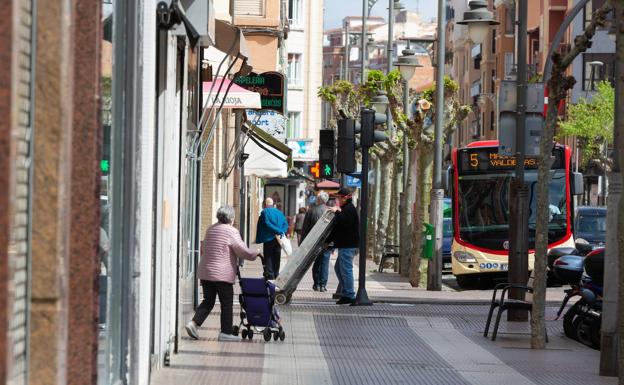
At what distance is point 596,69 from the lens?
3482 inches

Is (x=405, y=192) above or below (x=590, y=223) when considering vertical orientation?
above

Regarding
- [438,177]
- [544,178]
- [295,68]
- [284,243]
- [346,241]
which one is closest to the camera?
[544,178]

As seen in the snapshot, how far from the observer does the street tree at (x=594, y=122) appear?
3206 inches

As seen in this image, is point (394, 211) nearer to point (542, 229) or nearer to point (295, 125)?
point (542, 229)

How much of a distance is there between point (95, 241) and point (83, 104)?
68cm

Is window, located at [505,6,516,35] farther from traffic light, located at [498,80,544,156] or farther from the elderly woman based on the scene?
the elderly woman

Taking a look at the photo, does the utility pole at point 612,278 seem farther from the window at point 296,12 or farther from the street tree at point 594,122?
the window at point 296,12

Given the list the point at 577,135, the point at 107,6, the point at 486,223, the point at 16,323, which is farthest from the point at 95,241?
the point at 577,135

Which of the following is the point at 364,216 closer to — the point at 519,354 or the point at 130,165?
the point at 519,354

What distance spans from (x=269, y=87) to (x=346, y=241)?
737 cm

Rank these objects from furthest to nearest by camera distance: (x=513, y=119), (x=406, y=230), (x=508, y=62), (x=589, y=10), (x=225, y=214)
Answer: (x=508, y=62) → (x=589, y=10) → (x=406, y=230) → (x=513, y=119) → (x=225, y=214)

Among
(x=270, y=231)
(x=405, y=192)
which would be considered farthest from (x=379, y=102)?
(x=270, y=231)

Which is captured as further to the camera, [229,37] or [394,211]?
[394,211]

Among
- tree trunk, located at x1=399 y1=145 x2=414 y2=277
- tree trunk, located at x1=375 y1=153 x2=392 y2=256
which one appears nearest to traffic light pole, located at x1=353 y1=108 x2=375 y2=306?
Answer: tree trunk, located at x1=399 y1=145 x2=414 y2=277
